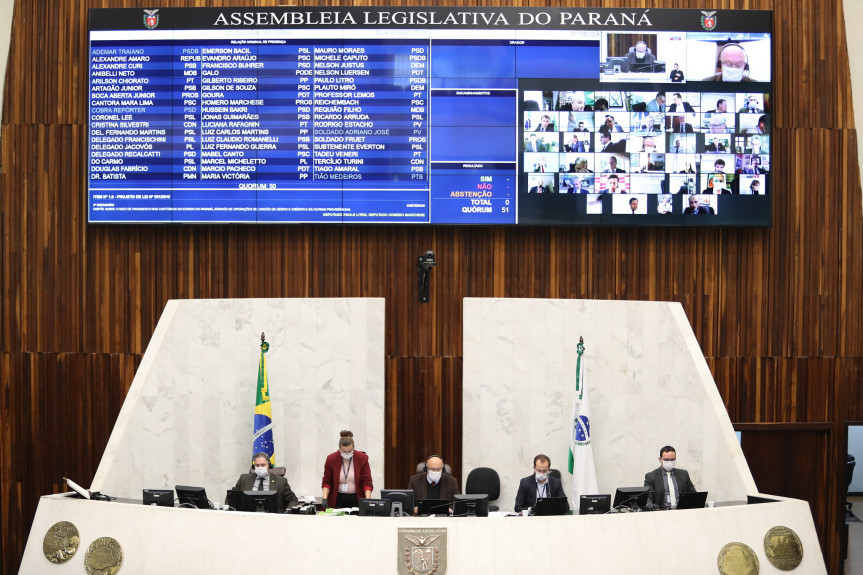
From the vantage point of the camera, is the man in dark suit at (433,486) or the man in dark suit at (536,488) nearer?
the man in dark suit at (536,488)

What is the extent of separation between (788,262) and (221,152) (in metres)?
5.74

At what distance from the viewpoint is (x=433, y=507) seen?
6.91m

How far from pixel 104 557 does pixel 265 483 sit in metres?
1.46

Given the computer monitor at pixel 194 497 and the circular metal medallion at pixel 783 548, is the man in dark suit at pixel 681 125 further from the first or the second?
the computer monitor at pixel 194 497

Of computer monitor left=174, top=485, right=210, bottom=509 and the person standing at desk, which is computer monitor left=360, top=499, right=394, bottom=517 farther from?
the person standing at desk

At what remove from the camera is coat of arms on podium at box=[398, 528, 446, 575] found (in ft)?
20.1

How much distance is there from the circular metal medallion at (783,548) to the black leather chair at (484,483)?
2644 millimetres

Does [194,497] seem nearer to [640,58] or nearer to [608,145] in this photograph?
[608,145]

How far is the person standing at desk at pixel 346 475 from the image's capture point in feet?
26.6

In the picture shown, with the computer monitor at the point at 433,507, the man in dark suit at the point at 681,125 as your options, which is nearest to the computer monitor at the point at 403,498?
the computer monitor at the point at 433,507

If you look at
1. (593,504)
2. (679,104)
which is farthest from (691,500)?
(679,104)

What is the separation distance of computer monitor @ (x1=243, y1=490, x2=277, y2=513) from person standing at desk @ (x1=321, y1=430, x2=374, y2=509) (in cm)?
129

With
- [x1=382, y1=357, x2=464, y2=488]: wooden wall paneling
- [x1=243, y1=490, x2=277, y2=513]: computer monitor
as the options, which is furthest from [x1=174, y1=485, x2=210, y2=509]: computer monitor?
[x1=382, y1=357, x2=464, y2=488]: wooden wall paneling

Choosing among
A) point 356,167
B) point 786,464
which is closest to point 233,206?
point 356,167
